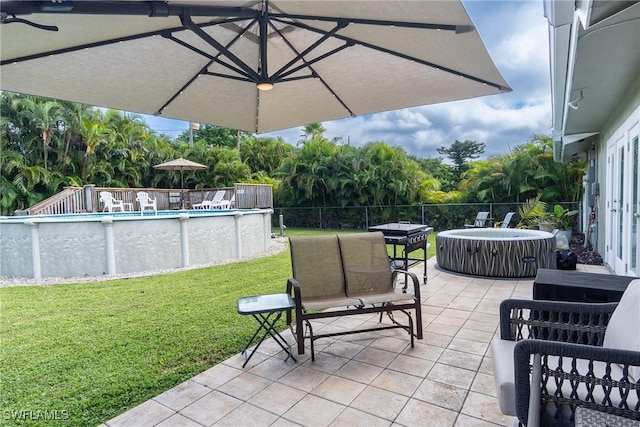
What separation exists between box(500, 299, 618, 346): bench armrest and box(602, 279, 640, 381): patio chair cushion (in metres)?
0.09

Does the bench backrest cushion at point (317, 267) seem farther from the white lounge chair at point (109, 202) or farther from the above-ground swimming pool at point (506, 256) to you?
the white lounge chair at point (109, 202)

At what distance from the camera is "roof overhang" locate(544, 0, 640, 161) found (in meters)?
2.46

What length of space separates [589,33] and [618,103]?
3.43 metres

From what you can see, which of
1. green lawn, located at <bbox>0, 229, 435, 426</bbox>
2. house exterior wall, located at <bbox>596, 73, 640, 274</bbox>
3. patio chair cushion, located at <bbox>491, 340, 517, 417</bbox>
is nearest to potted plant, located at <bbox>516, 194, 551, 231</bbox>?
house exterior wall, located at <bbox>596, 73, 640, 274</bbox>

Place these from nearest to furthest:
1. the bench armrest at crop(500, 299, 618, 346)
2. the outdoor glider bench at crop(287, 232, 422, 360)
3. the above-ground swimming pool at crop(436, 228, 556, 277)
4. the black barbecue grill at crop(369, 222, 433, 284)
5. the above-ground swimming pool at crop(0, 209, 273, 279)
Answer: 1. the bench armrest at crop(500, 299, 618, 346)
2. the outdoor glider bench at crop(287, 232, 422, 360)
3. the black barbecue grill at crop(369, 222, 433, 284)
4. the above-ground swimming pool at crop(436, 228, 556, 277)
5. the above-ground swimming pool at crop(0, 209, 273, 279)

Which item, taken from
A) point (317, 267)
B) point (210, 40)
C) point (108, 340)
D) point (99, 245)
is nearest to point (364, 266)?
point (317, 267)

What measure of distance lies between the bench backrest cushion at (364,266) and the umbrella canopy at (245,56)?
1834mm

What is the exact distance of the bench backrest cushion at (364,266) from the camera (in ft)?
12.0

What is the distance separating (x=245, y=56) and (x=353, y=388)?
3675 mm

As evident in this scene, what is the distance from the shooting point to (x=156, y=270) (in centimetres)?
718

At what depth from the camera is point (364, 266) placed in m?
3.73

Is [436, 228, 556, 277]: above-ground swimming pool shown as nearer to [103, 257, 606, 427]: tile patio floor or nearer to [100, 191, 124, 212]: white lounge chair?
[103, 257, 606, 427]: tile patio floor

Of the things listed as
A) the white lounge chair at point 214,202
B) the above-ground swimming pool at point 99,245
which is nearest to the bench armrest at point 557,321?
the above-ground swimming pool at point 99,245

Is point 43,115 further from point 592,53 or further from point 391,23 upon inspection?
point 592,53
